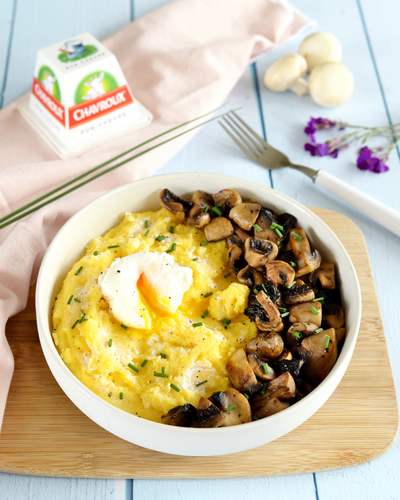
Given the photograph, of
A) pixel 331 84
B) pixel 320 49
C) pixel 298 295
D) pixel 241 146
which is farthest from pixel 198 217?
pixel 320 49

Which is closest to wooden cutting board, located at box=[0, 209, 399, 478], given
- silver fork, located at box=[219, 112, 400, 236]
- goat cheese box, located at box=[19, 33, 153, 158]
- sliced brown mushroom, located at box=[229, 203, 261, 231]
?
sliced brown mushroom, located at box=[229, 203, 261, 231]

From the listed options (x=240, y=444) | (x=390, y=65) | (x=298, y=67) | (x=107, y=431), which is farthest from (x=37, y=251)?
(x=390, y=65)

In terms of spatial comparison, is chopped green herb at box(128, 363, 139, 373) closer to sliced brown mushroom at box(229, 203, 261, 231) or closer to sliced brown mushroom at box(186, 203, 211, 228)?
sliced brown mushroom at box(186, 203, 211, 228)

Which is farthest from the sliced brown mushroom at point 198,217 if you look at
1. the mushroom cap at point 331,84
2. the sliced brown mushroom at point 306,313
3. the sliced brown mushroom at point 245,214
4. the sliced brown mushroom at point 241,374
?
the mushroom cap at point 331,84

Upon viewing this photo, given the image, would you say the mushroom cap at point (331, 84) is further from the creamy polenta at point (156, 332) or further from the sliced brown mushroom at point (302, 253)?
the creamy polenta at point (156, 332)

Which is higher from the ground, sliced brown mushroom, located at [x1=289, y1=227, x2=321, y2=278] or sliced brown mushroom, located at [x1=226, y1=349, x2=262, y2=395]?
sliced brown mushroom, located at [x1=226, y1=349, x2=262, y2=395]

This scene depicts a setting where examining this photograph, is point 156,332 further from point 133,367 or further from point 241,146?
point 241,146
